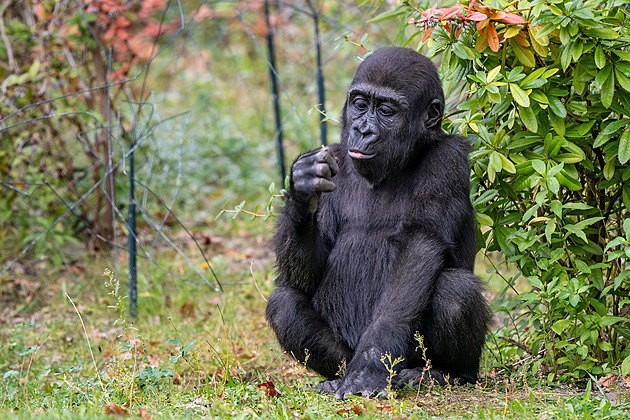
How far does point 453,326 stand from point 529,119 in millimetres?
987

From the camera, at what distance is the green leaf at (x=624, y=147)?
154 inches

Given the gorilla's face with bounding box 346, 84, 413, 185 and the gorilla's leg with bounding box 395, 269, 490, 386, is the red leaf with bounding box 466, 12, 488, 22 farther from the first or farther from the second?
the gorilla's leg with bounding box 395, 269, 490, 386

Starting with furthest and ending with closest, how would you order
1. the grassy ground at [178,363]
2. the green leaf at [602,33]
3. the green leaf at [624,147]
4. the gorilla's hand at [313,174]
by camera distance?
the gorilla's hand at [313,174]
the green leaf at [624,147]
the green leaf at [602,33]
the grassy ground at [178,363]

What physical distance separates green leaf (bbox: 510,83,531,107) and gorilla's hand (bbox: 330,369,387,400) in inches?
51.8

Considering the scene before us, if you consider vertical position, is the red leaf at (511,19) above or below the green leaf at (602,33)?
above

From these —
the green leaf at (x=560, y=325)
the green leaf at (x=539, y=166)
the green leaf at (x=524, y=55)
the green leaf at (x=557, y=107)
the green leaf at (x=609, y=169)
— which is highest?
the green leaf at (x=524, y=55)

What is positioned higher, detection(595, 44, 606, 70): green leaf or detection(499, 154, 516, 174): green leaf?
detection(595, 44, 606, 70): green leaf

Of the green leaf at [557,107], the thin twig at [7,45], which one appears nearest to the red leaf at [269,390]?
the green leaf at [557,107]

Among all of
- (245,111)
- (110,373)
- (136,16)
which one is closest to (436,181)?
(110,373)

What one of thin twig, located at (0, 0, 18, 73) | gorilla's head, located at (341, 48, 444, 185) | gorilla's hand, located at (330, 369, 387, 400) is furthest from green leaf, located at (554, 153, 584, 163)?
thin twig, located at (0, 0, 18, 73)

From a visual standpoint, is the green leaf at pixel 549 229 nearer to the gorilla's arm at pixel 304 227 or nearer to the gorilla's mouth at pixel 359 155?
the gorilla's mouth at pixel 359 155

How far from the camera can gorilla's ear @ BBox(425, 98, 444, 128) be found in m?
4.23

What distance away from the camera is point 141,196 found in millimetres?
7637

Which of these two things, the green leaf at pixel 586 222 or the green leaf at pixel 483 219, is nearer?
the green leaf at pixel 586 222
